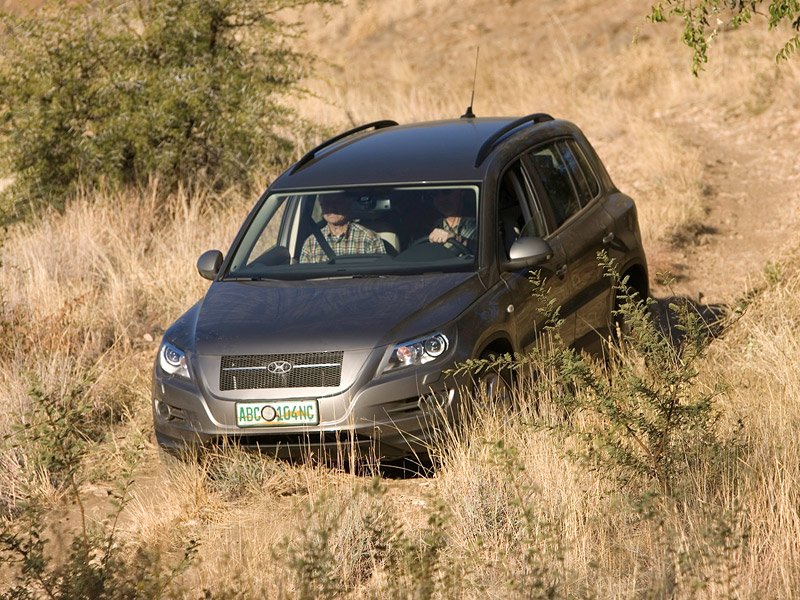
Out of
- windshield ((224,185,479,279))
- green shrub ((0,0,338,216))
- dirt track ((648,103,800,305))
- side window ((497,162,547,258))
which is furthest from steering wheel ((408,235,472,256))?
green shrub ((0,0,338,216))

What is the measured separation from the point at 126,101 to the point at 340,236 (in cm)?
672

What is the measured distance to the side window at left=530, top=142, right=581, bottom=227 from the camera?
7805mm

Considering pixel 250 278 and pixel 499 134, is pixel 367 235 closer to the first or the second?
pixel 250 278

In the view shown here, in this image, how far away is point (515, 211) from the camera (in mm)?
7449

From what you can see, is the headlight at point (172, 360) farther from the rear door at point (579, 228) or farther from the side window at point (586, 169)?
the side window at point (586, 169)

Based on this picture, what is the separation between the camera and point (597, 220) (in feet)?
26.7

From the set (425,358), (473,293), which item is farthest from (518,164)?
(425,358)

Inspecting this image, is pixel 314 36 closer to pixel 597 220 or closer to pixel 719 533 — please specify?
pixel 597 220

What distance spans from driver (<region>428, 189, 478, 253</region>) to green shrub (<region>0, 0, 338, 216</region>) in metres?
6.50

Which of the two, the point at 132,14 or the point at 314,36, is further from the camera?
the point at 314,36

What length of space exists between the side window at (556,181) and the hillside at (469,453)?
3.03 feet

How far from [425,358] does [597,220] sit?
2.38 metres

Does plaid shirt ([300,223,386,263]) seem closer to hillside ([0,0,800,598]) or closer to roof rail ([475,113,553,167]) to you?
roof rail ([475,113,553,167])

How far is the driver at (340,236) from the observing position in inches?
283
